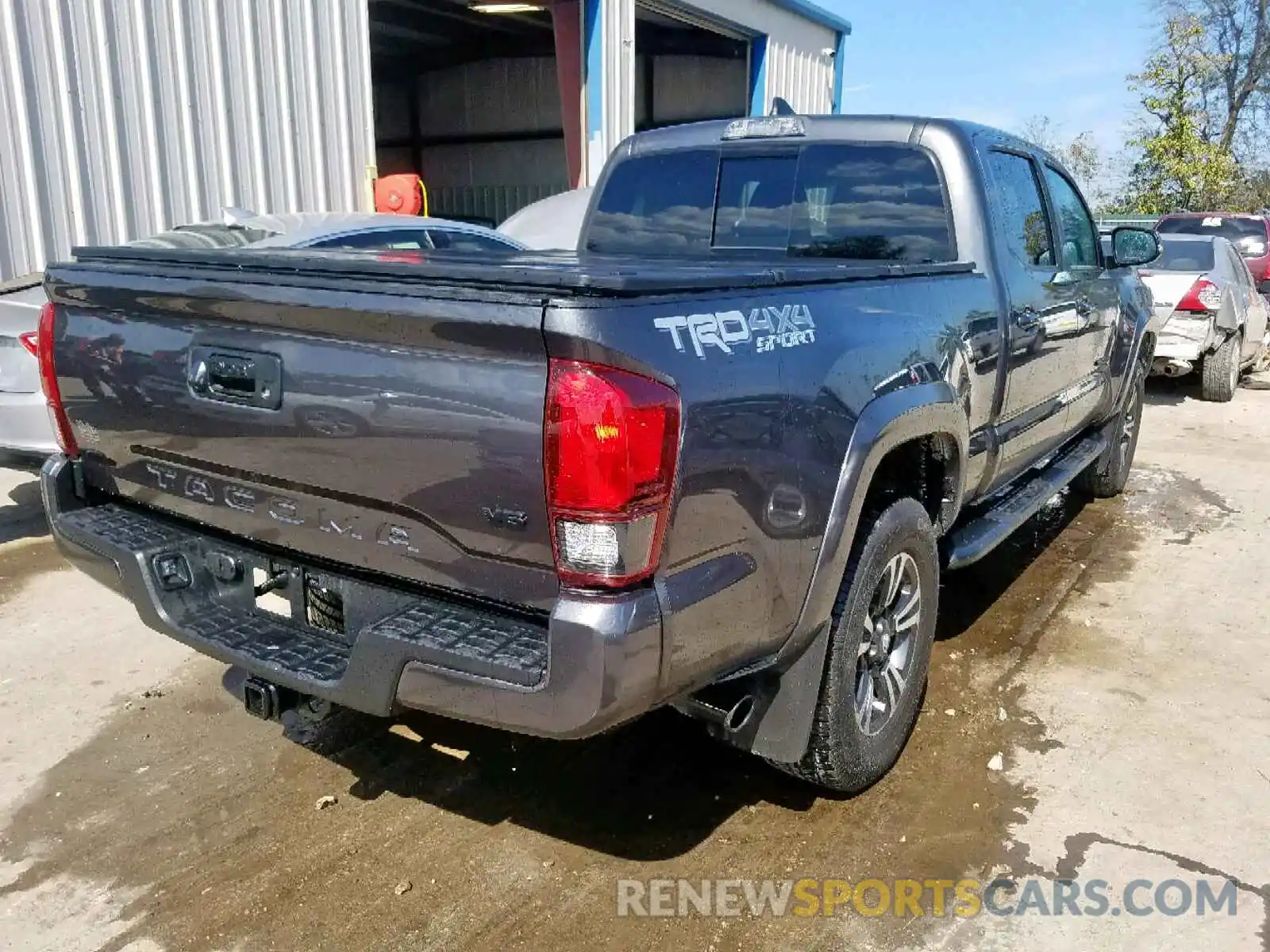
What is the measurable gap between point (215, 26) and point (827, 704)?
26.4ft

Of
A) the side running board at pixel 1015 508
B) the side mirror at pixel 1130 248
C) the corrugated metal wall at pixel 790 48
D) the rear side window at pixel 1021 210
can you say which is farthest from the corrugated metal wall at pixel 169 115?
the side mirror at pixel 1130 248

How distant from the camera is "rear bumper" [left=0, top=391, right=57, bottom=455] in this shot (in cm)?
518

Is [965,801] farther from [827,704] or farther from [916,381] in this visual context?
[916,381]

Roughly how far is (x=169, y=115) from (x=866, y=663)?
7548 millimetres

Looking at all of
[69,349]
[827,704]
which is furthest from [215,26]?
[827,704]

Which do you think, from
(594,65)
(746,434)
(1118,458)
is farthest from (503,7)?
(746,434)

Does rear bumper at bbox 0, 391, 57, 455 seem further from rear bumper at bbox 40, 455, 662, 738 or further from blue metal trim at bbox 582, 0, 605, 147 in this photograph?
blue metal trim at bbox 582, 0, 605, 147

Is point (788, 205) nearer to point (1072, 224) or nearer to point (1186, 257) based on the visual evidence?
point (1072, 224)

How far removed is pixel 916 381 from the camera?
296 centimetres

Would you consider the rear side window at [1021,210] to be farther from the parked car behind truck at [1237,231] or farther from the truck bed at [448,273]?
the parked car behind truck at [1237,231]

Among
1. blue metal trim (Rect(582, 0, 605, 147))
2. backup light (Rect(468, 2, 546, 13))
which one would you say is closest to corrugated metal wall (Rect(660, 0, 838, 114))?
blue metal trim (Rect(582, 0, 605, 147))

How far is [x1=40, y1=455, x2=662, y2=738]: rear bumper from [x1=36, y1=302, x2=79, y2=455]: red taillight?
0.88ft

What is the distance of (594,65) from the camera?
40.4 ft

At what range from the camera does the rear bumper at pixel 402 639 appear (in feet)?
6.76
